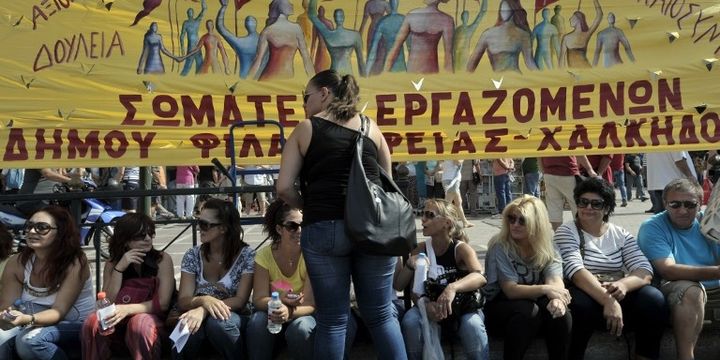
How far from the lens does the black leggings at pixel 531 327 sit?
4.61 meters

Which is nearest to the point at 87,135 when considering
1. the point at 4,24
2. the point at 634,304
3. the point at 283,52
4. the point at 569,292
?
the point at 4,24

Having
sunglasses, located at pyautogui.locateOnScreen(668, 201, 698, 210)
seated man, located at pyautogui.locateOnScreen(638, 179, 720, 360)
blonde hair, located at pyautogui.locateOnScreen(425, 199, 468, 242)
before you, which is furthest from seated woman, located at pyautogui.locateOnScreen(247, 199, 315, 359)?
sunglasses, located at pyautogui.locateOnScreen(668, 201, 698, 210)

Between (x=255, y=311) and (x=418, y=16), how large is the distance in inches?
99.5

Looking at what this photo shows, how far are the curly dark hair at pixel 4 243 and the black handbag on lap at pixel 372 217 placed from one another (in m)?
2.72

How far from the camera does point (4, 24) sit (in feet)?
18.3

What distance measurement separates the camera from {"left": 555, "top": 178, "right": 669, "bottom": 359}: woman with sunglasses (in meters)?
4.71

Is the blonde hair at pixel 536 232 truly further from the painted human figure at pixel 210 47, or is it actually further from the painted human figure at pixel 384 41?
the painted human figure at pixel 210 47

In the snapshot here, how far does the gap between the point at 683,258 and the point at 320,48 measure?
2944mm

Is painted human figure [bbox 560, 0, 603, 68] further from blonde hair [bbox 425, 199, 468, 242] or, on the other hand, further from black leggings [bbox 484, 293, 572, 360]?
black leggings [bbox 484, 293, 572, 360]

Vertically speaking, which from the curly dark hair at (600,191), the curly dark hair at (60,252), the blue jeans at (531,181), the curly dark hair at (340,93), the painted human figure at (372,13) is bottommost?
the curly dark hair at (60,252)

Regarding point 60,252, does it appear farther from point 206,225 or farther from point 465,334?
point 465,334

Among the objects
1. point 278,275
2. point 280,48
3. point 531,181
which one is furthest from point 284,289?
point 531,181

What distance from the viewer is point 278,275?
482 cm

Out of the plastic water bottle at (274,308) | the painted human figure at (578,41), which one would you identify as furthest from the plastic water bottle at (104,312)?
the painted human figure at (578,41)
